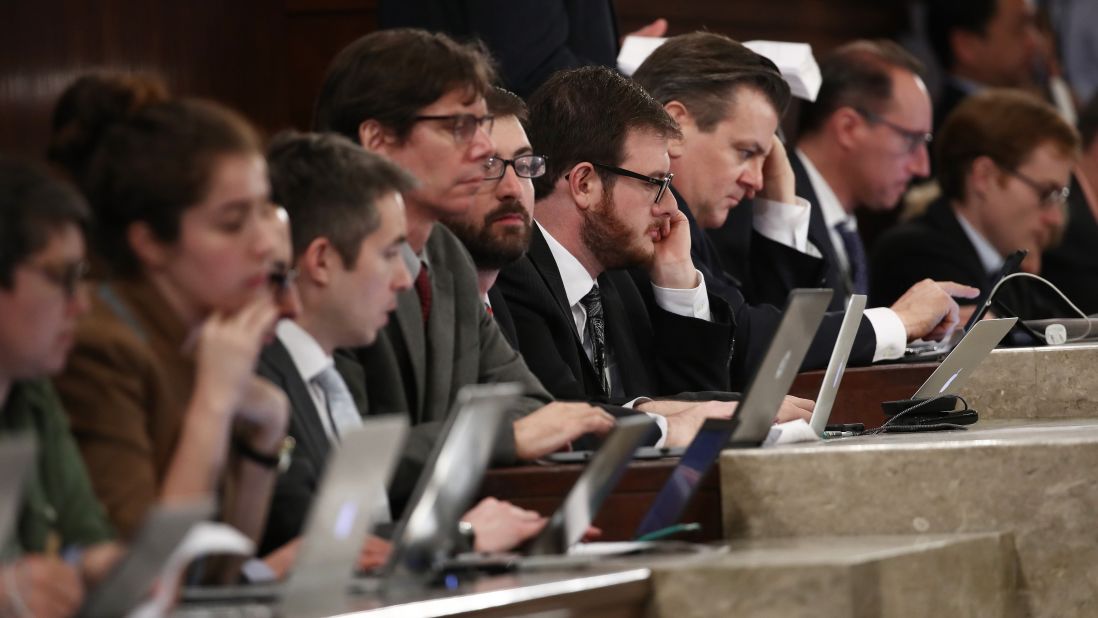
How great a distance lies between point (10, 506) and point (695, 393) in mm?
2083

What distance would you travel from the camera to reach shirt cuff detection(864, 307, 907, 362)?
4.09 m

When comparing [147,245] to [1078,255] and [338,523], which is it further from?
[1078,255]

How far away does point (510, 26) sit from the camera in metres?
4.28

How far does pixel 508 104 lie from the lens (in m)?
3.42

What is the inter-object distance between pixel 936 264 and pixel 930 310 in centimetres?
140

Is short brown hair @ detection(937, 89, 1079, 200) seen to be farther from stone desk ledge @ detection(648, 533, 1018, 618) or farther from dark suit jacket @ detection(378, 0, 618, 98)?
stone desk ledge @ detection(648, 533, 1018, 618)

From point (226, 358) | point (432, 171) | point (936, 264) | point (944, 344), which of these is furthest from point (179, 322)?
point (936, 264)

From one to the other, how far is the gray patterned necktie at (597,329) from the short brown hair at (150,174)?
1.70 m

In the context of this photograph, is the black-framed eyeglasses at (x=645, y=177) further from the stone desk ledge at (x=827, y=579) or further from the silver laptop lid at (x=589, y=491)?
the silver laptop lid at (x=589, y=491)

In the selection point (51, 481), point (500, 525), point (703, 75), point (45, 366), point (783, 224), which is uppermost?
point (45, 366)

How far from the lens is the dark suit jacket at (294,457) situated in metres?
2.27

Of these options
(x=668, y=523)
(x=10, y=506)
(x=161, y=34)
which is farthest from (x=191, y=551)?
A: (x=161, y=34)

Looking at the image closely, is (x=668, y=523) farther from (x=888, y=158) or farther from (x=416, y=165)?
(x=888, y=158)

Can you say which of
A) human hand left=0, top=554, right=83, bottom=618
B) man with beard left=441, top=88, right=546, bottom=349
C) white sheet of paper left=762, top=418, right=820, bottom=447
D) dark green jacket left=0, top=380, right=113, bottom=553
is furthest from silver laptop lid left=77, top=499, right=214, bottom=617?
man with beard left=441, top=88, right=546, bottom=349
